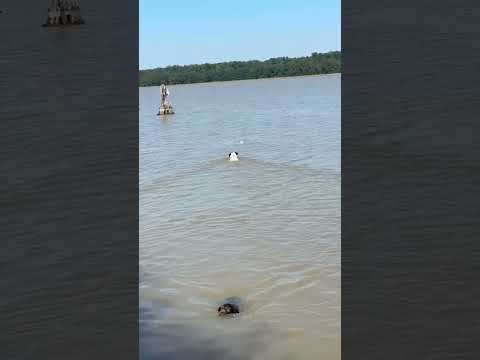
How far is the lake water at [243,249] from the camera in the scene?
749cm

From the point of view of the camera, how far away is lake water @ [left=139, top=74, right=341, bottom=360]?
749 cm

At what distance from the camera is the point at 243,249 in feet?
36.5

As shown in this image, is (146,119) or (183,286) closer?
(183,286)

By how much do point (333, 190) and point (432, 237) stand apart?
8673mm
